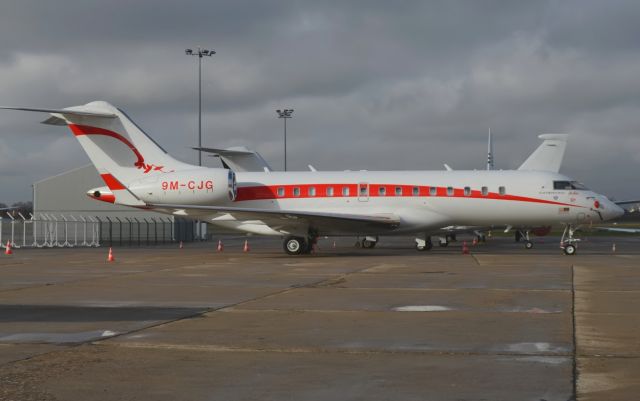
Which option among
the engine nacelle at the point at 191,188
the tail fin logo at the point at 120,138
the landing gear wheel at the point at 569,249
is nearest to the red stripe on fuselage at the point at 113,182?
the engine nacelle at the point at 191,188

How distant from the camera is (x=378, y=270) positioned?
2114cm

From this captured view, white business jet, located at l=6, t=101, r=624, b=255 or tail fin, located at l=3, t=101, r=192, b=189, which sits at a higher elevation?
tail fin, located at l=3, t=101, r=192, b=189

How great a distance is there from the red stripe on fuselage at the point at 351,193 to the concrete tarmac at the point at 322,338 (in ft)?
38.6

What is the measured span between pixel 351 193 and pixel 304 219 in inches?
105

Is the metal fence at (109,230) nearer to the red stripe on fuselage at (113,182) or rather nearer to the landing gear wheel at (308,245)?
A: the red stripe on fuselage at (113,182)

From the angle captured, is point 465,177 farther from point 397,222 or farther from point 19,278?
point 19,278

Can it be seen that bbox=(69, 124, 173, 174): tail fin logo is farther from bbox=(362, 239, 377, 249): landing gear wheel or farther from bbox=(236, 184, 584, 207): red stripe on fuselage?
bbox=(362, 239, 377, 249): landing gear wheel

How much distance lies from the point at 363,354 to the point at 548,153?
41.2 meters

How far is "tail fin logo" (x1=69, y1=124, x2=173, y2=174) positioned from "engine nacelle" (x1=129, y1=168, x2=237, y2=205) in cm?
90

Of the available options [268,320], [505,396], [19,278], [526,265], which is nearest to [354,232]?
[526,265]

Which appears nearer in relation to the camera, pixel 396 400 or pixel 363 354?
pixel 396 400

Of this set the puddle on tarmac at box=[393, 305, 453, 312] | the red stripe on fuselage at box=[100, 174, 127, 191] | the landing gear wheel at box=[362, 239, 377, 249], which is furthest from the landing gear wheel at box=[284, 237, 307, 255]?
the puddle on tarmac at box=[393, 305, 453, 312]

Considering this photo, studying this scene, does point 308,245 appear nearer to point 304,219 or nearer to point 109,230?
point 304,219

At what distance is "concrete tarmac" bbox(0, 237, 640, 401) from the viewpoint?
6871 mm
